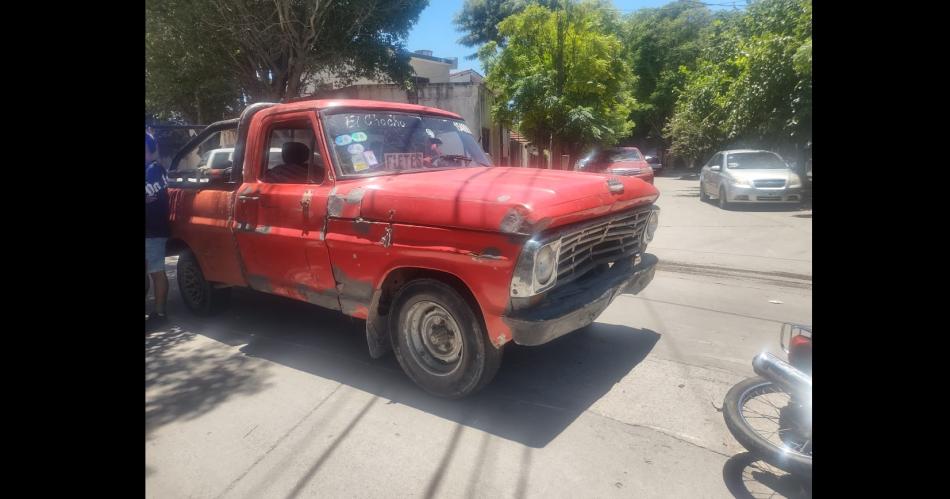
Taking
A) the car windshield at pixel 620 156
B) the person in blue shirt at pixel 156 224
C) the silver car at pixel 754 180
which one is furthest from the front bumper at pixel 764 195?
the person in blue shirt at pixel 156 224

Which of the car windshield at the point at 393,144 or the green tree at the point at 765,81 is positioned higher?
the green tree at the point at 765,81

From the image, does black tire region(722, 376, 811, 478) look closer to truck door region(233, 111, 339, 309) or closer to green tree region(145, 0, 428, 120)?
truck door region(233, 111, 339, 309)

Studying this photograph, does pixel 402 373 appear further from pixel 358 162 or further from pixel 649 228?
pixel 649 228

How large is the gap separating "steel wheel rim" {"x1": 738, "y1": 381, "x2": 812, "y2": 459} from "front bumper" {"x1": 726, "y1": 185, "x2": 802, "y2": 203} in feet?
36.8

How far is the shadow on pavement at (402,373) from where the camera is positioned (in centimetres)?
346

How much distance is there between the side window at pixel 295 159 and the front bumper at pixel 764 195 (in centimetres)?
1145

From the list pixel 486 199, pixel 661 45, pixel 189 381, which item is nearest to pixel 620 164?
pixel 486 199

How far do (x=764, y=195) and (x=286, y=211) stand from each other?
1213 cm

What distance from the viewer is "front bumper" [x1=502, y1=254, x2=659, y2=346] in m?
3.11

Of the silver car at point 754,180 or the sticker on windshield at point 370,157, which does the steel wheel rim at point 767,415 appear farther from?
the silver car at point 754,180

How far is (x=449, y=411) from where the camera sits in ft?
11.5

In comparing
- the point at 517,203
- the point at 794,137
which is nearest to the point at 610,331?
the point at 517,203
